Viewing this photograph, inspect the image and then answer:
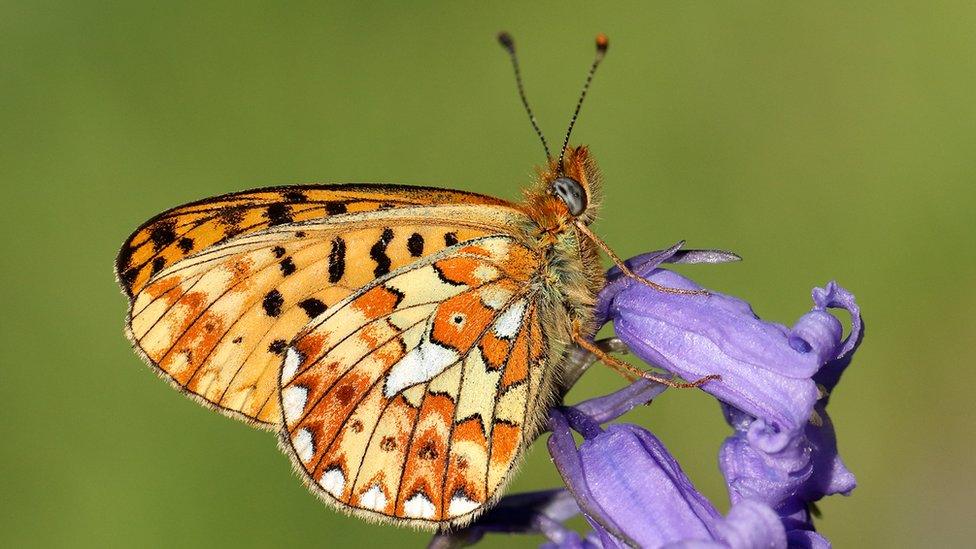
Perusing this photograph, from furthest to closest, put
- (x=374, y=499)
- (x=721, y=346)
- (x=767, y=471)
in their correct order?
(x=374, y=499) < (x=721, y=346) < (x=767, y=471)

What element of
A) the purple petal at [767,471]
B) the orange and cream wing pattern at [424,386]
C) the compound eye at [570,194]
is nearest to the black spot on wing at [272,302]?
the orange and cream wing pattern at [424,386]

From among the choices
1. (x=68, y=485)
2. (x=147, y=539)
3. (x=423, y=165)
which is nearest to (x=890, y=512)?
(x=423, y=165)

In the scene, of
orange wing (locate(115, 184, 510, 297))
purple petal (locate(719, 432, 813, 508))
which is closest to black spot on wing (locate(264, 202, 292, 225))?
orange wing (locate(115, 184, 510, 297))

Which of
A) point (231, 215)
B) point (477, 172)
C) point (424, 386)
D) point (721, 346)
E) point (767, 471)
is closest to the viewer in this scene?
point (767, 471)

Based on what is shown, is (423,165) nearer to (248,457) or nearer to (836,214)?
(248,457)

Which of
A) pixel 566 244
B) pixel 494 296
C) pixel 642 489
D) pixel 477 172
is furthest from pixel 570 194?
pixel 477 172

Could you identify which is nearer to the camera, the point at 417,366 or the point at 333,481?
the point at 333,481

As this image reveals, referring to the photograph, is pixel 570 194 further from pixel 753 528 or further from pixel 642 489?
pixel 753 528
